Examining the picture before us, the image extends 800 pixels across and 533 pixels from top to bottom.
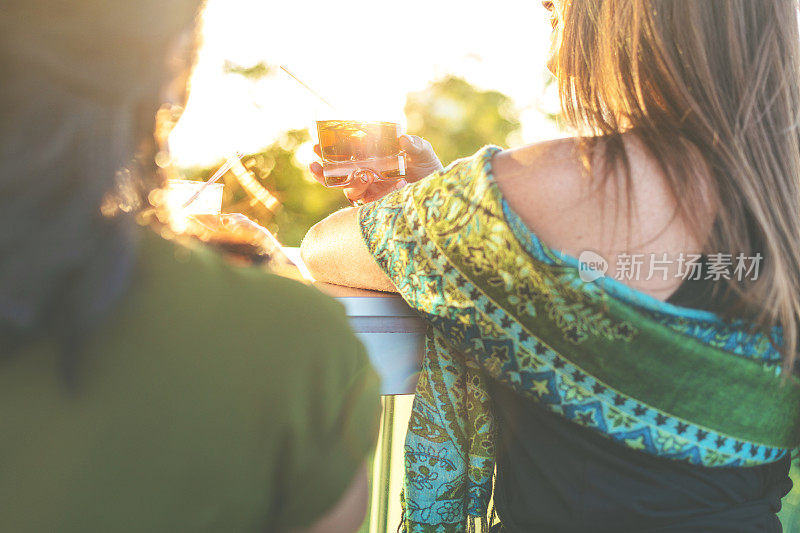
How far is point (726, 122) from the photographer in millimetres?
1009

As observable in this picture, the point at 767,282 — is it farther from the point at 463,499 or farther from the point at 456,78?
the point at 456,78

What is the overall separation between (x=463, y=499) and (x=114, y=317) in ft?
2.91

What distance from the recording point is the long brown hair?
99 cm

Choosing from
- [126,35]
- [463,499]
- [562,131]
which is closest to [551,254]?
[562,131]

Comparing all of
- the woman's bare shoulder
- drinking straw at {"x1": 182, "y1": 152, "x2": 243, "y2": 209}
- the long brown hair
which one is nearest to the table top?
drinking straw at {"x1": 182, "y1": 152, "x2": 243, "y2": 209}

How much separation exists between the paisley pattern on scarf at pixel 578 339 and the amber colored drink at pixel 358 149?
40 centimetres

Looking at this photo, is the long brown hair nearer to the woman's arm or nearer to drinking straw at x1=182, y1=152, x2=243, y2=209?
the woman's arm

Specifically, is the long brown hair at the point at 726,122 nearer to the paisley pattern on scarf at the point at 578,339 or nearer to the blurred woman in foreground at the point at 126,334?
the paisley pattern on scarf at the point at 578,339

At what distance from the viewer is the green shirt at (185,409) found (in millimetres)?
567

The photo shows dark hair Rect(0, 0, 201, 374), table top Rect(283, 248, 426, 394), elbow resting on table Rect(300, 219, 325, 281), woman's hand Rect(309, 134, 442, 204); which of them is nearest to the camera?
dark hair Rect(0, 0, 201, 374)

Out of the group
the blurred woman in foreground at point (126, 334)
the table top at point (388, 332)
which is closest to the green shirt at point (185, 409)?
the blurred woman in foreground at point (126, 334)

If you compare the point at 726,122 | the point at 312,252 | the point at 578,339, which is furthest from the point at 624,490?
the point at 312,252

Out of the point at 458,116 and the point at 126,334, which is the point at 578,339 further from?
the point at 458,116

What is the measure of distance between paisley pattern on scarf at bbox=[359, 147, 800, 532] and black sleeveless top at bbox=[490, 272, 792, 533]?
0.04m
